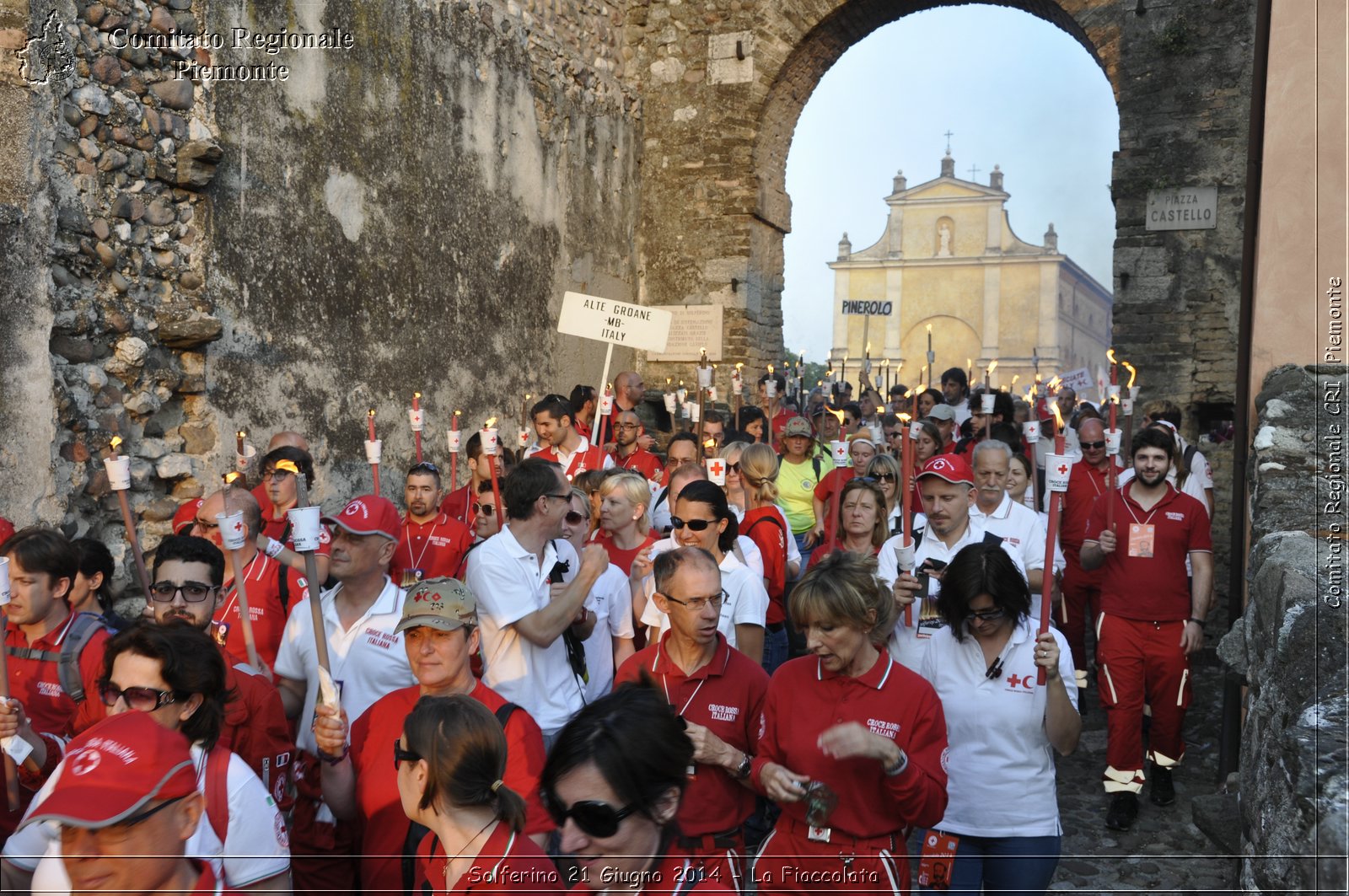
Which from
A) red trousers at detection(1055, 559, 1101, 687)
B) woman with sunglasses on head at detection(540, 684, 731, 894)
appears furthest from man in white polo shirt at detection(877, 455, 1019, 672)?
red trousers at detection(1055, 559, 1101, 687)

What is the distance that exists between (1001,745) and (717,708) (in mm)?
942

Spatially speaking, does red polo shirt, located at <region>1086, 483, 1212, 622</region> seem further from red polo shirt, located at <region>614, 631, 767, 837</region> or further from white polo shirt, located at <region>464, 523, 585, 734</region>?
white polo shirt, located at <region>464, 523, 585, 734</region>

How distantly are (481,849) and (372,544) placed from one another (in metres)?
1.72

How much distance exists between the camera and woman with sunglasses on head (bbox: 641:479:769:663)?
464cm

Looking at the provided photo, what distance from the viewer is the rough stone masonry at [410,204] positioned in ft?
22.0

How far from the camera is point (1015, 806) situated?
3807mm

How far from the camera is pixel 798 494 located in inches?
314

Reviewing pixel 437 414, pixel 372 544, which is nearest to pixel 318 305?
pixel 437 414

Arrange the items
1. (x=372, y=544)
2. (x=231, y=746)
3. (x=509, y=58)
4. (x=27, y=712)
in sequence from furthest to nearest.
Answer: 1. (x=509, y=58)
2. (x=372, y=544)
3. (x=27, y=712)
4. (x=231, y=746)

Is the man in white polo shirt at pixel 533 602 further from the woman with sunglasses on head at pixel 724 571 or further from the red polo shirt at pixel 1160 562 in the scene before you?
the red polo shirt at pixel 1160 562

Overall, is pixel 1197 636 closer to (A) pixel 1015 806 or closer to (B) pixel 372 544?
(A) pixel 1015 806

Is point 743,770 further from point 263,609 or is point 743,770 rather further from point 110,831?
point 263,609

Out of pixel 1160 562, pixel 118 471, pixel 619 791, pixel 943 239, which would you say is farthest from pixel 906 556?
pixel 943 239

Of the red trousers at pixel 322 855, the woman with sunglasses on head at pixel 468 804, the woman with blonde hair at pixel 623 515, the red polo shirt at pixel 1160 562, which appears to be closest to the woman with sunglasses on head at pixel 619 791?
the woman with sunglasses on head at pixel 468 804
